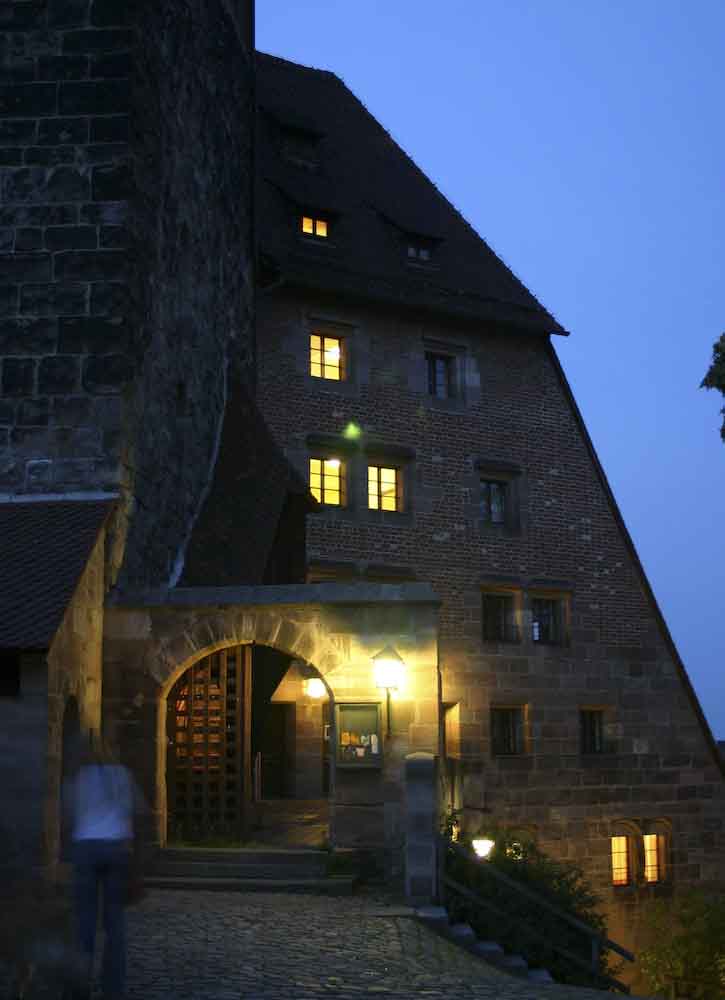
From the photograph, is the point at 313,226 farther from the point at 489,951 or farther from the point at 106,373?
the point at 489,951

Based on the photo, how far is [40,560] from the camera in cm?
1414

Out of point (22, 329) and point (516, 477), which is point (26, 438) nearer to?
point (22, 329)

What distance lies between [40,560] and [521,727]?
1278 centimetres

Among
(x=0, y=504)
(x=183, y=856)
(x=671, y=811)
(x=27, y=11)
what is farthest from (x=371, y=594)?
(x=671, y=811)

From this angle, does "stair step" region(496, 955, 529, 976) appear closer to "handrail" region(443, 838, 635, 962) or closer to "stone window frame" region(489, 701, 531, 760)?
"handrail" region(443, 838, 635, 962)

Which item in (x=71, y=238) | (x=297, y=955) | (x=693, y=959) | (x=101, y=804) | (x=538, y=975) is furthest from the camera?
(x=693, y=959)

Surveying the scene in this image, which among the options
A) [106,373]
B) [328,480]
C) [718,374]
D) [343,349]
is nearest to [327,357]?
[343,349]

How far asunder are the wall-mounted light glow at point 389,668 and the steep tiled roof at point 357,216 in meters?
10.7

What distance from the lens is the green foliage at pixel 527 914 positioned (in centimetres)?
1283

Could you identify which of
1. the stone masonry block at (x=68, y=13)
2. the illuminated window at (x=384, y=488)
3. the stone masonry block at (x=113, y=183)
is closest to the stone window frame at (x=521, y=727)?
the illuminated window at (x=384, y=488)

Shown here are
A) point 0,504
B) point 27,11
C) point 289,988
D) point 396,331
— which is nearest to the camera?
point 289,988

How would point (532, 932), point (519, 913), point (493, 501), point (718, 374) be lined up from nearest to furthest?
point (532, 932), point (519, 913), point (718, 374), point (493, 501)

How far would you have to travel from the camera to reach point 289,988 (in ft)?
30.1

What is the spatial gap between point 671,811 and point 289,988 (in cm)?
1802
